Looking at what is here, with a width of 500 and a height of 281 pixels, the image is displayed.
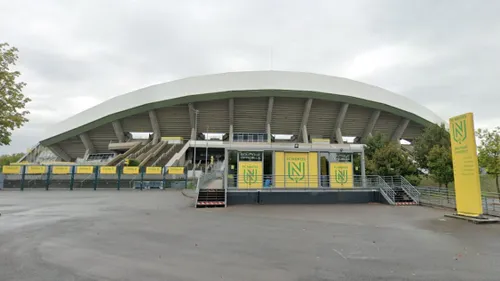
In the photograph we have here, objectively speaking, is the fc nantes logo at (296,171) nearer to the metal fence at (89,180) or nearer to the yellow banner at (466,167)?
the yellow banner at (466,167)

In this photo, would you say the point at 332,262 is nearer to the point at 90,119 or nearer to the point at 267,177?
the point at 267,177

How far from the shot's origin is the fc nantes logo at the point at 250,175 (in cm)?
1511

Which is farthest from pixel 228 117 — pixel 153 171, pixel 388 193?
pixel 388 193

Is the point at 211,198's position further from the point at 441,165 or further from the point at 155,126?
the point at 155,126

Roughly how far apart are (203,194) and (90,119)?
137ft

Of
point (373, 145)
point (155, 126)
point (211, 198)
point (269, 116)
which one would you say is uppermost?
point (269, 116)

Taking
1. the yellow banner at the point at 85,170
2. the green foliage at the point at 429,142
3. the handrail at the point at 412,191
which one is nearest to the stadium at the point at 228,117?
the yellow banner at the point at 85,170

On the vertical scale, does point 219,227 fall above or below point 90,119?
below

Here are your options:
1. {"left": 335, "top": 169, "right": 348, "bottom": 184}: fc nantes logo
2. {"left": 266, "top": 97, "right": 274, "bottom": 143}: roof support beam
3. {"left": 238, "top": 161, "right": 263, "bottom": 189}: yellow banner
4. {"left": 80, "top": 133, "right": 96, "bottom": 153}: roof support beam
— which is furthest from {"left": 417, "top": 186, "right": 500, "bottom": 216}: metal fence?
{"left": 80, "top": 133, "right": 96, "bottom": 153}: roof support beam

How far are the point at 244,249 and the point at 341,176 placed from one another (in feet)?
38.2

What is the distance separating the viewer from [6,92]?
8.95 meters

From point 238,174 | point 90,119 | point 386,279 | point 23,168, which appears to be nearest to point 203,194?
point 238,174

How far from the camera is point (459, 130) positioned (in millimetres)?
11500

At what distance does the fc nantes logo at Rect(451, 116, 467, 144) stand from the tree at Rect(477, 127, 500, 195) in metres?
7.25
